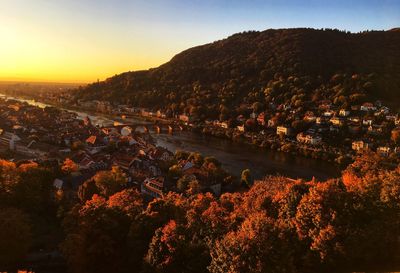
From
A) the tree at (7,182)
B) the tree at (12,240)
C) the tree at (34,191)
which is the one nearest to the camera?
the tree at (12,240)

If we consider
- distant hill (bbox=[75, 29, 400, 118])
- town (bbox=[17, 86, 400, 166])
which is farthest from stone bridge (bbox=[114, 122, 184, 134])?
distant hill (bbox=[75, 29, 400, 118])

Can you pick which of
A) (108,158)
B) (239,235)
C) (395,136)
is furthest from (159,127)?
(239,235)

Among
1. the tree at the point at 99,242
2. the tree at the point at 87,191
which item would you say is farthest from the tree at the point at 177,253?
the tree at the point at 87,191

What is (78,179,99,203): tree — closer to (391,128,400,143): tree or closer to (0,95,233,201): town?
(0,95,233,201): town

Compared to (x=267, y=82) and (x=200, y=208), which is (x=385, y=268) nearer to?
(x=200, y=208)

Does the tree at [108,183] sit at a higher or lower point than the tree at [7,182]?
lower

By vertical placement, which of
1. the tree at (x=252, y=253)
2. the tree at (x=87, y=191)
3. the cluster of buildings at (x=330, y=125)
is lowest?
the cluster of buildings at (x=330, y=125)

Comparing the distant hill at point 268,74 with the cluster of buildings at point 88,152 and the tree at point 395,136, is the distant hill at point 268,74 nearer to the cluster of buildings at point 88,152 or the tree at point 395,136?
the tree at point 395,136
